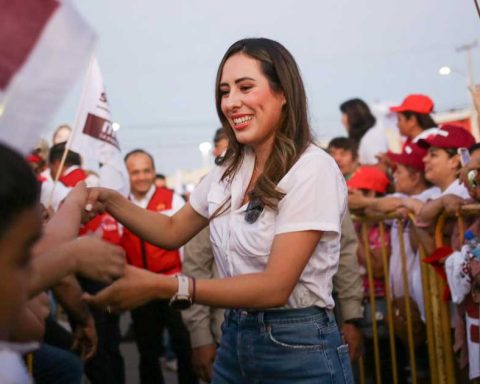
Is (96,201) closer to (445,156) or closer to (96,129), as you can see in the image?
(96,129)

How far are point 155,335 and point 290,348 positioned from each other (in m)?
4.50

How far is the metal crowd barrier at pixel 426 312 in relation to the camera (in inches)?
228

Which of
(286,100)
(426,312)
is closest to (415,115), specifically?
(426,312)

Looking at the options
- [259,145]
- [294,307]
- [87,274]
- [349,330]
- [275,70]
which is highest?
[275,70]

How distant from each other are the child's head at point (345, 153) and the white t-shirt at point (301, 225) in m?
5.00

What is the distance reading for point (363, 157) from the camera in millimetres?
9117

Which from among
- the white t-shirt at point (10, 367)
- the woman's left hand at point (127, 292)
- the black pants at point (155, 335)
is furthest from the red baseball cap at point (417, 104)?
the white t-shirt at point (10, 367)

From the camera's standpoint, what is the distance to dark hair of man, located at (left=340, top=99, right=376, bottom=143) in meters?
9.34

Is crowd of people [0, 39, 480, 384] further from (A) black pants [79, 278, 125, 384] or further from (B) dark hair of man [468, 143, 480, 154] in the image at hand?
(A) black pants [79, 278, 125, 384]

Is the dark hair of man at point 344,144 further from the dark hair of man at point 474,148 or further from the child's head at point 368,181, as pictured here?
the dark hair of man at point 474,148

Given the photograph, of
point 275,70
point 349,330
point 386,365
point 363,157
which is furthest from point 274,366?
point 363,157

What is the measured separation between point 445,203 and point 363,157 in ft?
11.9

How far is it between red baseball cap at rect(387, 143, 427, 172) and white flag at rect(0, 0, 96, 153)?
15.1 ft

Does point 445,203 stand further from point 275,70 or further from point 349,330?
point 275,70
